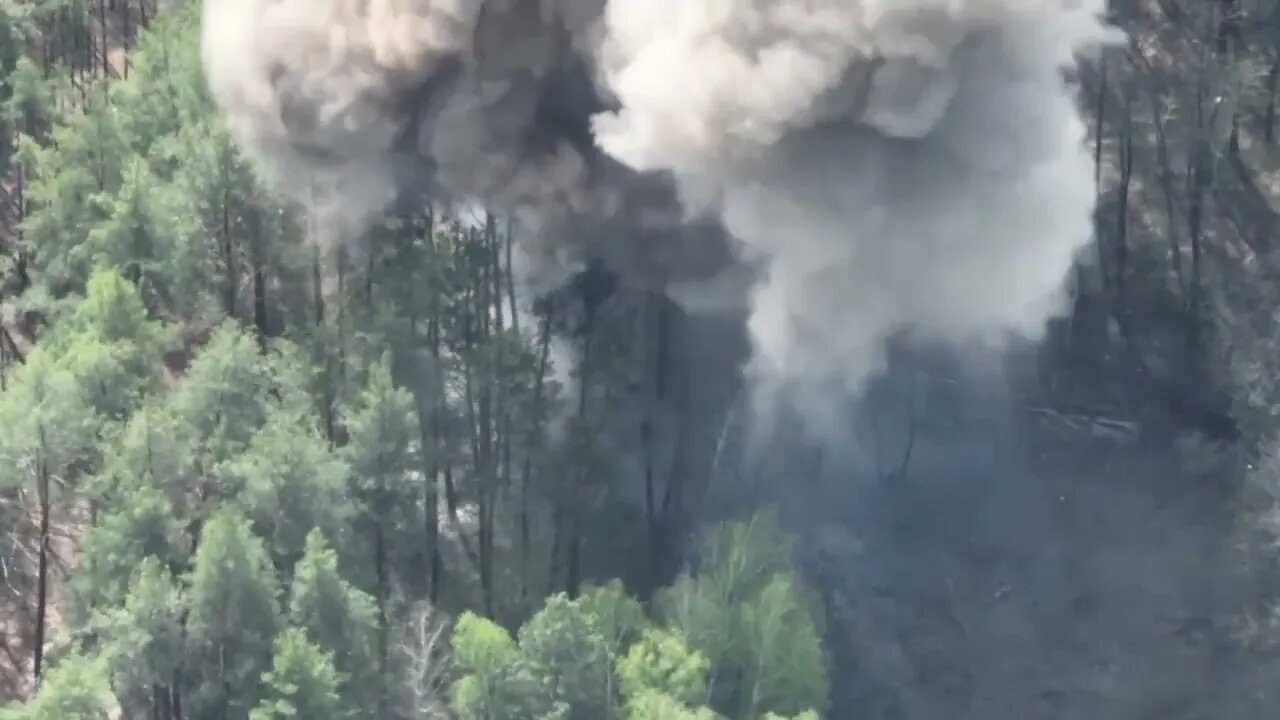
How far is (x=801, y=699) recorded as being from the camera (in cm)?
2334

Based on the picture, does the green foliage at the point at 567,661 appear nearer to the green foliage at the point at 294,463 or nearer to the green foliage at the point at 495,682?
the green foliage at the point at 294,463

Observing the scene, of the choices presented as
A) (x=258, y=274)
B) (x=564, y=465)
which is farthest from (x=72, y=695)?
(x=258, y=274)

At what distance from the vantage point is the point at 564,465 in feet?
89.9

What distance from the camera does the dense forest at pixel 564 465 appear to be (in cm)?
2309

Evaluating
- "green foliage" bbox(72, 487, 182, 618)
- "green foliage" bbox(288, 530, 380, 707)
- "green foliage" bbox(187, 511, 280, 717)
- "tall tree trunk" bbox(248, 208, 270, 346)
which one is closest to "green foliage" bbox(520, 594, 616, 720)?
"green foliage" bbox(288, 530, 380, 707)

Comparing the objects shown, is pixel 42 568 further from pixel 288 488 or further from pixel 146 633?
pixel 288 488

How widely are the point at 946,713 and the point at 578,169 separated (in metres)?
11.2

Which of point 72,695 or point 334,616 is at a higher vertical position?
point 334,616

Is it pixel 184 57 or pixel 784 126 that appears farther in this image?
pixel 184 57

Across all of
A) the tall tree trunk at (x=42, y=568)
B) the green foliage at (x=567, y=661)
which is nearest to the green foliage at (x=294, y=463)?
the green foliage at (x=567, y=661)

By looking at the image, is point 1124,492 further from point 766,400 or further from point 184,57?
point 184,57

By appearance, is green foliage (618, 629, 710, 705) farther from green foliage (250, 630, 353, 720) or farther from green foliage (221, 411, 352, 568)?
green foliage (221, 411, 352, 568)

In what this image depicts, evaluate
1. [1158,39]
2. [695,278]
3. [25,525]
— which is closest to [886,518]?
[695,278]

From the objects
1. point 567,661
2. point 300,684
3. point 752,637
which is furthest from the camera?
point 752,637
